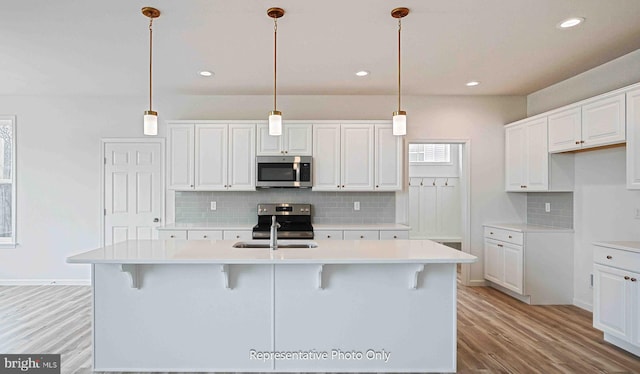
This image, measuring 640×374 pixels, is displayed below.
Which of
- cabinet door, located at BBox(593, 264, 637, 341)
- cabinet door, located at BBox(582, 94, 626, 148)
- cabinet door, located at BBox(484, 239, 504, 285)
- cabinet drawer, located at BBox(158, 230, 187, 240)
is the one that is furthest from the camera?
cabinet door, located at BBox(484, 239, 504, 285)

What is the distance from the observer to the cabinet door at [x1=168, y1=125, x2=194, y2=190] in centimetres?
436

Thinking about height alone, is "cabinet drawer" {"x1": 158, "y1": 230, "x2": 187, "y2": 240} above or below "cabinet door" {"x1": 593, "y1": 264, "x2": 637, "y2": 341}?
above

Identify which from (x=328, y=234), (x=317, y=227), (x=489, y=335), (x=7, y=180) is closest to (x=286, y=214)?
(x=317, y=227)

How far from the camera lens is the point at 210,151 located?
4363mm

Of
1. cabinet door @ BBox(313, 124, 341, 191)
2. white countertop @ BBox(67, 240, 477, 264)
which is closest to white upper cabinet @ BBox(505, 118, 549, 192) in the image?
white countertop @ BBox(67, 240, 477, 264)

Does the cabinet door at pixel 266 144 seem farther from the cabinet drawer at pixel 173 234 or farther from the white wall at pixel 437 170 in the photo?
the white wall at pixel 437 170

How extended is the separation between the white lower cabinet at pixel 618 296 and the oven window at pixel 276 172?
3.16m

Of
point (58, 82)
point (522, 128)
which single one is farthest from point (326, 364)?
point (58, 82)

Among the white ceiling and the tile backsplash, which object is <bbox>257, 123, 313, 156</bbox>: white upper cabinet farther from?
the tile backsplash

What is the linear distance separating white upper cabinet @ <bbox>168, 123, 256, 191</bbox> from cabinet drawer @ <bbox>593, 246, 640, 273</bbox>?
3.60 m

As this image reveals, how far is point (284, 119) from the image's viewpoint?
4.63 m

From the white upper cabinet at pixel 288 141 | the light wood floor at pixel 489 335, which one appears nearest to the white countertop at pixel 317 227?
the white upper cabinet at pixel 288 141

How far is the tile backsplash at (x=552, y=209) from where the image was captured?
4031mm

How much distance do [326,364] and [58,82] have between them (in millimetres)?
4404
